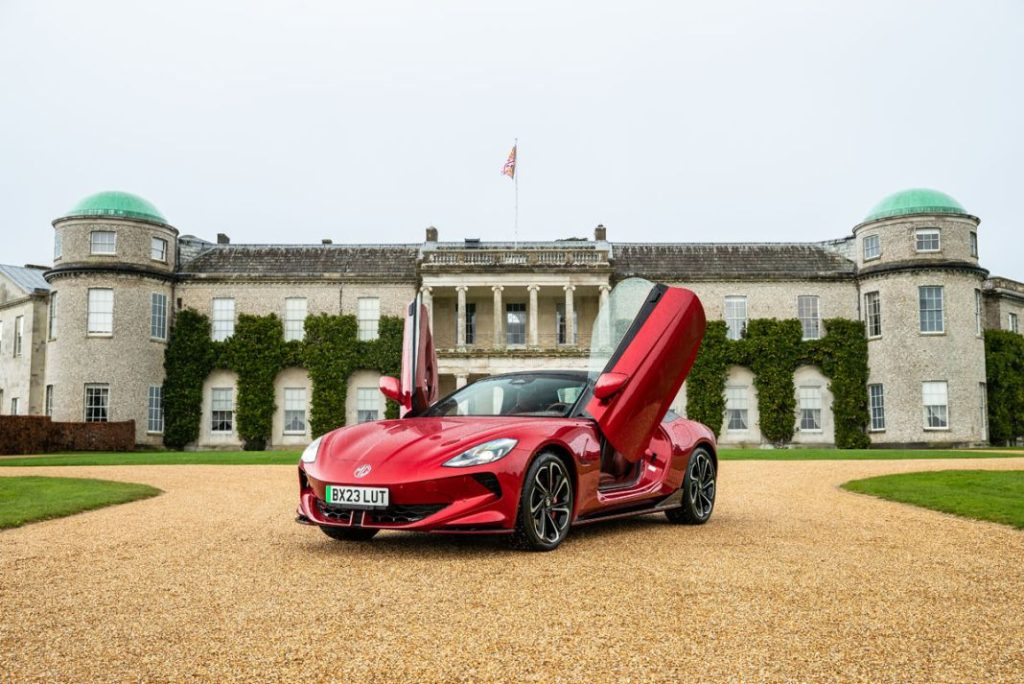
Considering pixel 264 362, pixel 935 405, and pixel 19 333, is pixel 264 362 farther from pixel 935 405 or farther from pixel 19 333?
pixel 935 405

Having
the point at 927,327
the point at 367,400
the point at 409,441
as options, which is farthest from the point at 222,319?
the point at 409,441

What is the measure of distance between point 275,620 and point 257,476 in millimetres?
10924

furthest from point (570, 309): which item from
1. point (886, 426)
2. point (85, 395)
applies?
point (85, 395)

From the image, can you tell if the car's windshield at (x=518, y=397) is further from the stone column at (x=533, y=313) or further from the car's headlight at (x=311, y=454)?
the stone column at (x=533, y=313)

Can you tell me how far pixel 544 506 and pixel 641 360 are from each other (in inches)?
56.0

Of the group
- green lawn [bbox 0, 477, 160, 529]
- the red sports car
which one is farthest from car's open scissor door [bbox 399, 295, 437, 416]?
green lawn [bbox 0, 477, 160, 529]

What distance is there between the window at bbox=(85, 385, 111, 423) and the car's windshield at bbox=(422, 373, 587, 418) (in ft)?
89.1

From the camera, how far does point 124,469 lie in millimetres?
16969

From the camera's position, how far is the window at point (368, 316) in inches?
1353

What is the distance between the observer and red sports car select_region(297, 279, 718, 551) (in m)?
5.67

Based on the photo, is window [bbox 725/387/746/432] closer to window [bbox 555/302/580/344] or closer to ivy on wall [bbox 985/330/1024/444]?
window [bbox 555/302/580/344]

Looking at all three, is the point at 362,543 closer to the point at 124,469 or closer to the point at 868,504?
the point at 868,504

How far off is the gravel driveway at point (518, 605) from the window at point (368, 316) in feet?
87.9

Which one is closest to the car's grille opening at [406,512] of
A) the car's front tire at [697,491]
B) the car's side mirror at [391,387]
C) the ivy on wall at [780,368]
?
the car's side mirror at [391,387]
